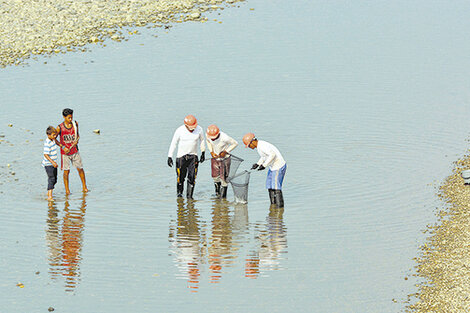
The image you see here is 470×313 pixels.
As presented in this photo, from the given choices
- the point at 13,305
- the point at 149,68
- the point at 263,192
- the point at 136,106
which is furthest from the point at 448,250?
the point at 149,68

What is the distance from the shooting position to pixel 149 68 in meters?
27.9

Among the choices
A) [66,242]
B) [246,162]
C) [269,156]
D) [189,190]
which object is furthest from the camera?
[246,162]

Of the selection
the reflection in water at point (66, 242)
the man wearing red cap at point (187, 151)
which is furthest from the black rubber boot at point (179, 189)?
the reflection in water at point (66, 242)

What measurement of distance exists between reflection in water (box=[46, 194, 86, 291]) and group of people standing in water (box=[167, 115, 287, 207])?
2070 millimetres

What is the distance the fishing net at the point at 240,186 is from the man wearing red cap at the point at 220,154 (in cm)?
38

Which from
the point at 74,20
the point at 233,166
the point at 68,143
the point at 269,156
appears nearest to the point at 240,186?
the point at 233,166

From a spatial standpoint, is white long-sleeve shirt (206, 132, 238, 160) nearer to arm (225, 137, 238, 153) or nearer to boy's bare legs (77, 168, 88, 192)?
arm (225, 137, 238, 153)

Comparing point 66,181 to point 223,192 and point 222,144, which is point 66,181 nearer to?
point 223,192

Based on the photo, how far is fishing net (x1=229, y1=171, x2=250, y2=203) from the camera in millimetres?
16828

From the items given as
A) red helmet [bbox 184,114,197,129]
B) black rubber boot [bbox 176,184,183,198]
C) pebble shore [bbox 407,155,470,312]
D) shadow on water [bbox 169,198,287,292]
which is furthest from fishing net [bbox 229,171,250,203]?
pebble shore [bbox 407,155,470,312]

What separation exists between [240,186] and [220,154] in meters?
0.75

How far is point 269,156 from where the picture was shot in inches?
643

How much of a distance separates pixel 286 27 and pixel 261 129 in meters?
11.6

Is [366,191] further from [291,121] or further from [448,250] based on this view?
[291,121]
